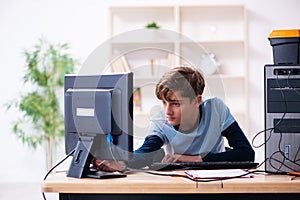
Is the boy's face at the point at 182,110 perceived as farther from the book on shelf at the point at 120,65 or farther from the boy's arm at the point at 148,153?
the book on shelf at the point at 120,65

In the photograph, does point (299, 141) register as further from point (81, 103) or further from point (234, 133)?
point (81, 103)

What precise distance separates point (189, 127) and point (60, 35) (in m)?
3.06

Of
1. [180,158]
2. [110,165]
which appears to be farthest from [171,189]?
[180,158]

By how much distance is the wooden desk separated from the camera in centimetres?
200

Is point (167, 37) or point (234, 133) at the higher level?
point (167, 37)

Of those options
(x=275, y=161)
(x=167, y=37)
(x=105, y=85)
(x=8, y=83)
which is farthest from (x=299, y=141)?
(x=8, y=83)

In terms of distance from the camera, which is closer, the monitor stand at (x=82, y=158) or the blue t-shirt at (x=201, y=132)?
the monitor stand at (x=82, y=158)

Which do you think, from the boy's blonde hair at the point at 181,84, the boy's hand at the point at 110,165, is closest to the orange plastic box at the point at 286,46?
the boy's blonde hair at the point at 181,84

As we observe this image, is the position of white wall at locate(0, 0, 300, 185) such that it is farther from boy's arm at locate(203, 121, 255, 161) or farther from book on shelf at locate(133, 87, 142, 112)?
boy's arm at locate(203, 121, 255, 161)

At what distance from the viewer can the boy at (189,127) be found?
8.01 feet

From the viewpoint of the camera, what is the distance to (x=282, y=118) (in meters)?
2.24

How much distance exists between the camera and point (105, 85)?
7.24ft

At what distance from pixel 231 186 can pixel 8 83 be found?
3.84 meters

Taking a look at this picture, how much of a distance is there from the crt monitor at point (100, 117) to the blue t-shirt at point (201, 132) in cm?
35
